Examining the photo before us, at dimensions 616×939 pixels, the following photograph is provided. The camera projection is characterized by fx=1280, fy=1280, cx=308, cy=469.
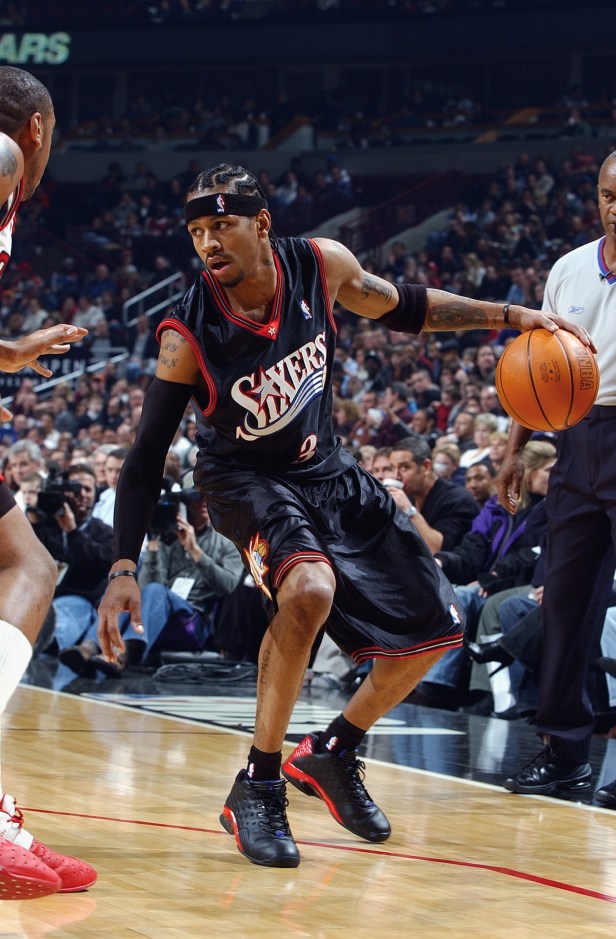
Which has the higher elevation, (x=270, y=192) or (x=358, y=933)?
(x=270, y=192)

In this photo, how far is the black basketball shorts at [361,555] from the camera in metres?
3.58

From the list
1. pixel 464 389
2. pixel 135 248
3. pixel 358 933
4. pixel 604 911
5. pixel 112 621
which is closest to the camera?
pixel 358 933

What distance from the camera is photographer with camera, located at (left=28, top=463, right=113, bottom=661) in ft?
26.8

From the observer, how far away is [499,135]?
75.8ft

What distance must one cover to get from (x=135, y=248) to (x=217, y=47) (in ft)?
17.4

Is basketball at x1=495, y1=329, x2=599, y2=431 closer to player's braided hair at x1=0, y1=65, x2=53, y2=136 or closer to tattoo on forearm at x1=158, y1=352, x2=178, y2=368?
tattoo on forearm at x1=158, y1=352, x2=178, y2=368

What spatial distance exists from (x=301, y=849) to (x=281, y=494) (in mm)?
965

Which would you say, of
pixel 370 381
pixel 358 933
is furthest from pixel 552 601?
pixel 370 381

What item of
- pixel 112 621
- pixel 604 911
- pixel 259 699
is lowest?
pixel 604 911

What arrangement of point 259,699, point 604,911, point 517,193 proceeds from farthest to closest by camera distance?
1. point 517,193
2. point 259,699
3. point 604,911

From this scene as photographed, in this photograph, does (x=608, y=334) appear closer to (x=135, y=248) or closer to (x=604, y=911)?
(x=604, y=911)

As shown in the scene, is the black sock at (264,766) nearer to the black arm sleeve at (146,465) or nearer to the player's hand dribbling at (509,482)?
the black arm sleeve at (146,465)

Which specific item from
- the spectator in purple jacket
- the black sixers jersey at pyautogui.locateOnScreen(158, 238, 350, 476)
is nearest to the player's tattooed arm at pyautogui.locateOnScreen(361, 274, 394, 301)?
the black sixers jersey at pyautogui.locateOnScreen(158, 238, 350, 476)

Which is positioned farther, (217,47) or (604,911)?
(217,47)
